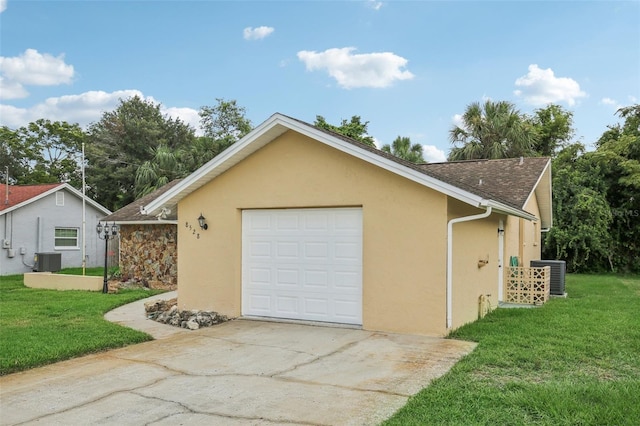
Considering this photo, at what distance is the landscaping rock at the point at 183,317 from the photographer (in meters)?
9.09

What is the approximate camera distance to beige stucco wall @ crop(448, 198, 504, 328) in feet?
27.5

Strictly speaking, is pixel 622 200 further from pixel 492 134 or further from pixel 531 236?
pixel 531 236

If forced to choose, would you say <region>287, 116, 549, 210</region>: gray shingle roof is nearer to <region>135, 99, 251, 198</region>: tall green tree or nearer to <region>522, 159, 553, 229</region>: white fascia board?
<region>522, 159, 553, 229</region>: white fascia board

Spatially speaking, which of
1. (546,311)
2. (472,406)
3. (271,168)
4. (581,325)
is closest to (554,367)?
(472,406)

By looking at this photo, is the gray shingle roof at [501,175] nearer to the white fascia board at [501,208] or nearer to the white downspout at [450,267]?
the white fascia board at [501,208]

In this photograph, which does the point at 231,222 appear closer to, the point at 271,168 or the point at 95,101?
the point at 271,168

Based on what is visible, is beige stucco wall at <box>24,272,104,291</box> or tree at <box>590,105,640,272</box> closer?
beige stucco wall at <box>24,272,104,291</box>

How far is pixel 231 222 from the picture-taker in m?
9.83

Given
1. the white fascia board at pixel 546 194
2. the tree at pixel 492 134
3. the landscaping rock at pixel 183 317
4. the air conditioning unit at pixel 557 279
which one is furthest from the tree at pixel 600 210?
the landscaping rock at pixel 183 317

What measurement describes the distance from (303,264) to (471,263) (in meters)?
3.23

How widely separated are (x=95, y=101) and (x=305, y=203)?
3357 cm

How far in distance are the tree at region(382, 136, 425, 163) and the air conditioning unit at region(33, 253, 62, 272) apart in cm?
1779

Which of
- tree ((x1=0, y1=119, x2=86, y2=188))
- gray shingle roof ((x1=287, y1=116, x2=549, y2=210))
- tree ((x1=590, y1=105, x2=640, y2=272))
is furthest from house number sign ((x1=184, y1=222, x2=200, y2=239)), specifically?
tree ((x1=0, y1=119, x2=86, y2=188))

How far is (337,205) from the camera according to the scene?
8789 millimetres
